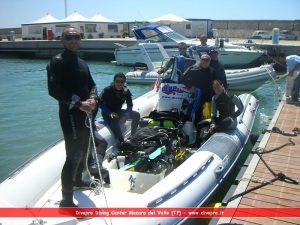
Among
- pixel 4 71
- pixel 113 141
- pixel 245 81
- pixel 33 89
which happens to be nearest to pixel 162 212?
pixel 113 141

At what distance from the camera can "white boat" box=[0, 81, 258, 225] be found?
3104mm

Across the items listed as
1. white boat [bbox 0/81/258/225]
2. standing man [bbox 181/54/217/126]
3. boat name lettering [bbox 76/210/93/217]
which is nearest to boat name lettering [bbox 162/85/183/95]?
standing man [bbox 181/54/217/126]

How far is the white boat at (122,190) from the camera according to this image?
3.10 metres

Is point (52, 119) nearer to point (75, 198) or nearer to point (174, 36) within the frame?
point (75, 198)

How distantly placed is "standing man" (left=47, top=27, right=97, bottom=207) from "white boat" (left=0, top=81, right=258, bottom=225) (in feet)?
1.26

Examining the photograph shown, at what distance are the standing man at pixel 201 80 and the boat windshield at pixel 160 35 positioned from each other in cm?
1195

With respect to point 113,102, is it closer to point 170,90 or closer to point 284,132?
point 170,90

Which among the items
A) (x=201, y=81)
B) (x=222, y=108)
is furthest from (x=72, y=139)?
(x=201, y=81)

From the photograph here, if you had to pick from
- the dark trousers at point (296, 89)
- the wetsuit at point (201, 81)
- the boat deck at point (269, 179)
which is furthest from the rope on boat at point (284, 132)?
the dark trousers at point (296, 89)

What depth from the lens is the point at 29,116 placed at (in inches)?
377

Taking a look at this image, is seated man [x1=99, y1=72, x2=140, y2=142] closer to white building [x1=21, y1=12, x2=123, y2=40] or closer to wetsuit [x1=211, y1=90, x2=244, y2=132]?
wetsuit [x1=211, y1=90, x2=244, y2=132]

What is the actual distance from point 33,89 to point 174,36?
7.94 m

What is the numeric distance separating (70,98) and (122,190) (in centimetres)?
147

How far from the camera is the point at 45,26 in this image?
32625 mm
